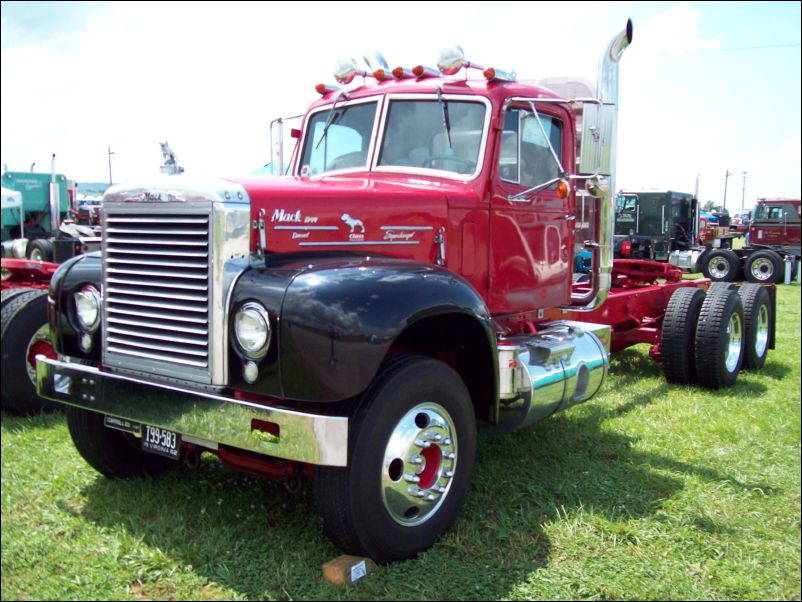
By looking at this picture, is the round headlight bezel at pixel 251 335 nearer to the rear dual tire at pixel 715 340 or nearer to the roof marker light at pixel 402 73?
the roof marker light at pixel 402 73

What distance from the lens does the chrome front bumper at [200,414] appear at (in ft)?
9.73

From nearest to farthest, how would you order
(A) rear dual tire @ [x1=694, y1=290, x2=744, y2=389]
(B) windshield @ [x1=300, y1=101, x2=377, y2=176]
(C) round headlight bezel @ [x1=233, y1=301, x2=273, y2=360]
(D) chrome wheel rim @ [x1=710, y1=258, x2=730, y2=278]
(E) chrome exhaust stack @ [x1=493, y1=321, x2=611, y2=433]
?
(C) round headlight bezel @ [x1=233, y1=301, x2=273, y2=360], (E) chrome exhaust stack @ [x1=493, y1=321, x2=611, y2=433], (B) windshield @ [x1=300, y1=101, x2=377, y2=176], (A) rear dual tire @ [x1=694, y1=290, x2=744, y2=389], (D) chrome wheel rim @ [x1=710, y1=258, x2=730, y2=278]

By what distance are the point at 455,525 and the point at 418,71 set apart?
2794 millimetres

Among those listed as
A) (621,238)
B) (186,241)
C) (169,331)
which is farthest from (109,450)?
(621,238)

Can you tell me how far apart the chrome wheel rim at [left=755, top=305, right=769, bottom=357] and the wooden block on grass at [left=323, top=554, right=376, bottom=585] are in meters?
6.05

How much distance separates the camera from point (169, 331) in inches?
136

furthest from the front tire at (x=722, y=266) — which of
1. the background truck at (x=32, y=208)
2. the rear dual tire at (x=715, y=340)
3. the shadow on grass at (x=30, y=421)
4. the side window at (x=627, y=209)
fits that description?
the background truck at (x=32, y=208)

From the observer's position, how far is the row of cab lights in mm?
4586

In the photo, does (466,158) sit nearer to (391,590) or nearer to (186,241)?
(186,241)

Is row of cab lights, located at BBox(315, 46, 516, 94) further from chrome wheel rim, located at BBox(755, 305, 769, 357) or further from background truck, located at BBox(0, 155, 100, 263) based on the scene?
background truck, located at BBox(0, 155, 100, 263)

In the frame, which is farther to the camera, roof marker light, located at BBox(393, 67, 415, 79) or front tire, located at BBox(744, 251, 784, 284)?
front tire, located at BBox(744, 251, 784, 284)

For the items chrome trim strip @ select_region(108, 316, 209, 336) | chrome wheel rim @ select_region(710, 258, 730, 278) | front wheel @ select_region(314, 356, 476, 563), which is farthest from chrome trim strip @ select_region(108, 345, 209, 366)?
chrome wheel rim @ select_region(710, 258, 730, 278)

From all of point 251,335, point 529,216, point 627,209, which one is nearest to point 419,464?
point 251,335

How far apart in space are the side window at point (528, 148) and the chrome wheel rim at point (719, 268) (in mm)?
5624
